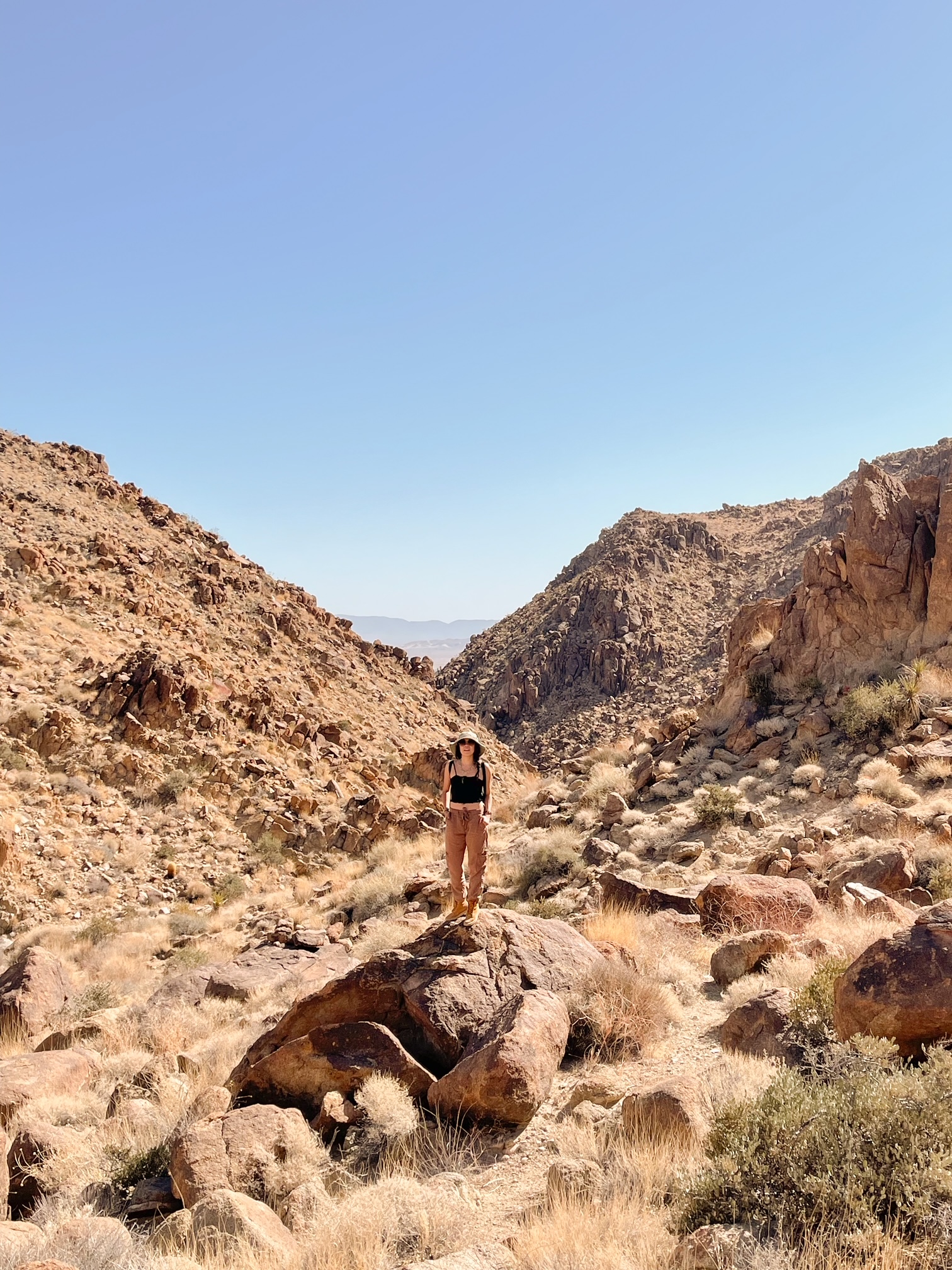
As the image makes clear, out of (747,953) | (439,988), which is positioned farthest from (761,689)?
(439,988)

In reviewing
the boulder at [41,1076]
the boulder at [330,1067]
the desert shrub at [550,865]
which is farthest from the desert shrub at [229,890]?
the boulder at [330,1067]

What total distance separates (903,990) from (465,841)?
4.55 m

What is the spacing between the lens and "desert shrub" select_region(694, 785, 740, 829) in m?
12.9

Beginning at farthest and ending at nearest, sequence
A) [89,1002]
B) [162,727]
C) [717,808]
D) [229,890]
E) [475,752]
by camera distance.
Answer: [162,727] < [229,890] < [717,808] < [89,1002] < [475,752]

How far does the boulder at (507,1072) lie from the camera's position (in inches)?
196

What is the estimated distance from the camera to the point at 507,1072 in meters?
4.95

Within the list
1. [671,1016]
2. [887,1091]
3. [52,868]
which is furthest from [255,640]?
[887,1091]

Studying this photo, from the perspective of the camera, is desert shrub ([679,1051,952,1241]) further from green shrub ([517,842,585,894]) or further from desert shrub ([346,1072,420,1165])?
green shrub ([517,842,585,894])

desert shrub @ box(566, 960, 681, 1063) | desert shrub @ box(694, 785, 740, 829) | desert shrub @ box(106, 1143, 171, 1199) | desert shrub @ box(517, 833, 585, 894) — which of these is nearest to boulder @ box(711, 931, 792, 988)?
desert shrub @ box(566, 960, 681, 1063)

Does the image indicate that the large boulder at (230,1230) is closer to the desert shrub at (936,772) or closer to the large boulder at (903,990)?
the large boulder at (903,990)

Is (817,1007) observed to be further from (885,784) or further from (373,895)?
(373,895)

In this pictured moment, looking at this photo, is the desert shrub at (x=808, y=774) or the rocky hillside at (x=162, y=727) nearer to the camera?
the desert shrub at (x=808, y=774)

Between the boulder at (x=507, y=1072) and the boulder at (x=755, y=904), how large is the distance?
3.43 metres

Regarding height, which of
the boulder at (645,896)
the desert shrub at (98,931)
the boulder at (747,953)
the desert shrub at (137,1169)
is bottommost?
the desert shrub at (98,931)
